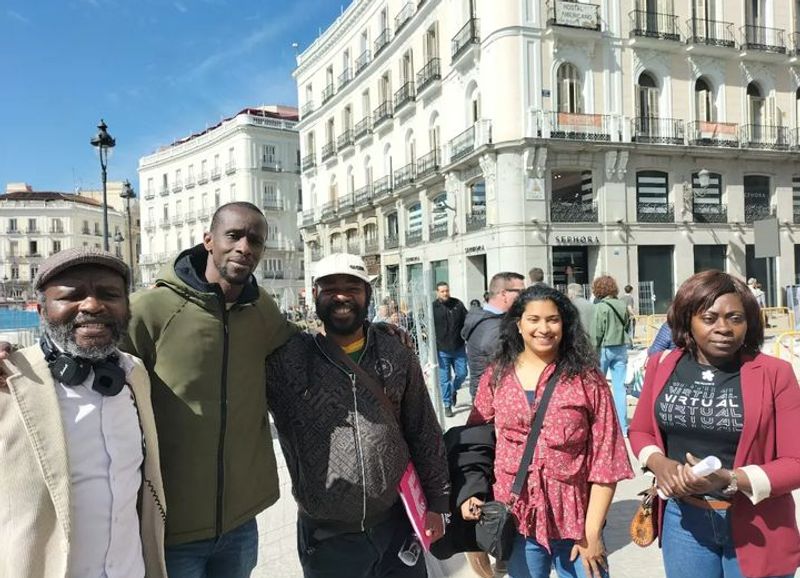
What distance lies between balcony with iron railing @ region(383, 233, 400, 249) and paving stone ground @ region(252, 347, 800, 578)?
24.7m

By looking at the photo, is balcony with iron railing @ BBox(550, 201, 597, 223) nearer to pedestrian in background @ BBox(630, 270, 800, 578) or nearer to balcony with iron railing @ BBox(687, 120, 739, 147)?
balcony with iron railing @ BBox(687, 120, 739, 147)

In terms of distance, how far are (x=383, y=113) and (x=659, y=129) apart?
1342 cm

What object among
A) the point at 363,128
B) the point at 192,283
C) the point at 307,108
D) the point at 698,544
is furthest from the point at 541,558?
the point at 307,108

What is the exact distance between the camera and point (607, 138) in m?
21.4

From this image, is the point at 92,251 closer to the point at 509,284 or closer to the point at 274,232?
the point at 509,284

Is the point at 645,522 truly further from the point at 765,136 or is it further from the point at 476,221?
the point at 765,136

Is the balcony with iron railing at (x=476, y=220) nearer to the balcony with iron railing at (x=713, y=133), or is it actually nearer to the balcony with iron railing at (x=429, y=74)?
the balcony with iron railing at (x=429, y=74)

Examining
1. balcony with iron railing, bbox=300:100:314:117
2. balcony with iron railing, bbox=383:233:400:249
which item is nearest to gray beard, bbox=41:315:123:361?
balcony with iron railing, bbox=383:233:400:249

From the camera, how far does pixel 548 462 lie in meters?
2.45

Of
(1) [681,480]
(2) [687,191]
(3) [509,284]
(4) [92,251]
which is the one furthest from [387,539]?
(2) [687,191]

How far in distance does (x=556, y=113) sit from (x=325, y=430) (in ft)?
69.0

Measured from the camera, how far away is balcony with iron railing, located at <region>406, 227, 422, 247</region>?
2734 cm

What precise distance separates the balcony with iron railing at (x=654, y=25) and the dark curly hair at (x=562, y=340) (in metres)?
22.7

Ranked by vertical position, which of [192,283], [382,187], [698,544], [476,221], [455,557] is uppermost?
[382,187]
